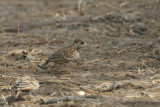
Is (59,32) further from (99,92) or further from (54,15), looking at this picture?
(99,92)

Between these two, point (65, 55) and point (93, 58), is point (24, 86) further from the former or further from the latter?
point (93, 58)

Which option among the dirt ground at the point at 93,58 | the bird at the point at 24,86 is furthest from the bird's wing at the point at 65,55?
the bird at the point at 24,86

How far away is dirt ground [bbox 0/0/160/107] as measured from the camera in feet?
11.0

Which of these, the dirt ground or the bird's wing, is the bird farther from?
the bird's wing

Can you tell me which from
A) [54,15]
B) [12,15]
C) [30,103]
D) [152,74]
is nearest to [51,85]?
[30,103]

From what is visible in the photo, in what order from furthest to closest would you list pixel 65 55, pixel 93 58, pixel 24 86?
1. pixel 93 58
2. pixel 65 55
3. pixel 24 86

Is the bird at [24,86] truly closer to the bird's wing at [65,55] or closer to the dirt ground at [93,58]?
the dirt ground at [93,58]

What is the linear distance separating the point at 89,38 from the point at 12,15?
498 cm

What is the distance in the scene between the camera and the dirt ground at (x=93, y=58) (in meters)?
3.34

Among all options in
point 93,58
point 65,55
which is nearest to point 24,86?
point 65,55

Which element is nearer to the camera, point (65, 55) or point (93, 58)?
point (65, 55)

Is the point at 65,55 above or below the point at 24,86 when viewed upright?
above

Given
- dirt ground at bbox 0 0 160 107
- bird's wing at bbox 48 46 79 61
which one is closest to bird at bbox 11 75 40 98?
dirt ground at bbox 0 0 160 107

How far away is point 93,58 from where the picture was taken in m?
4.98
